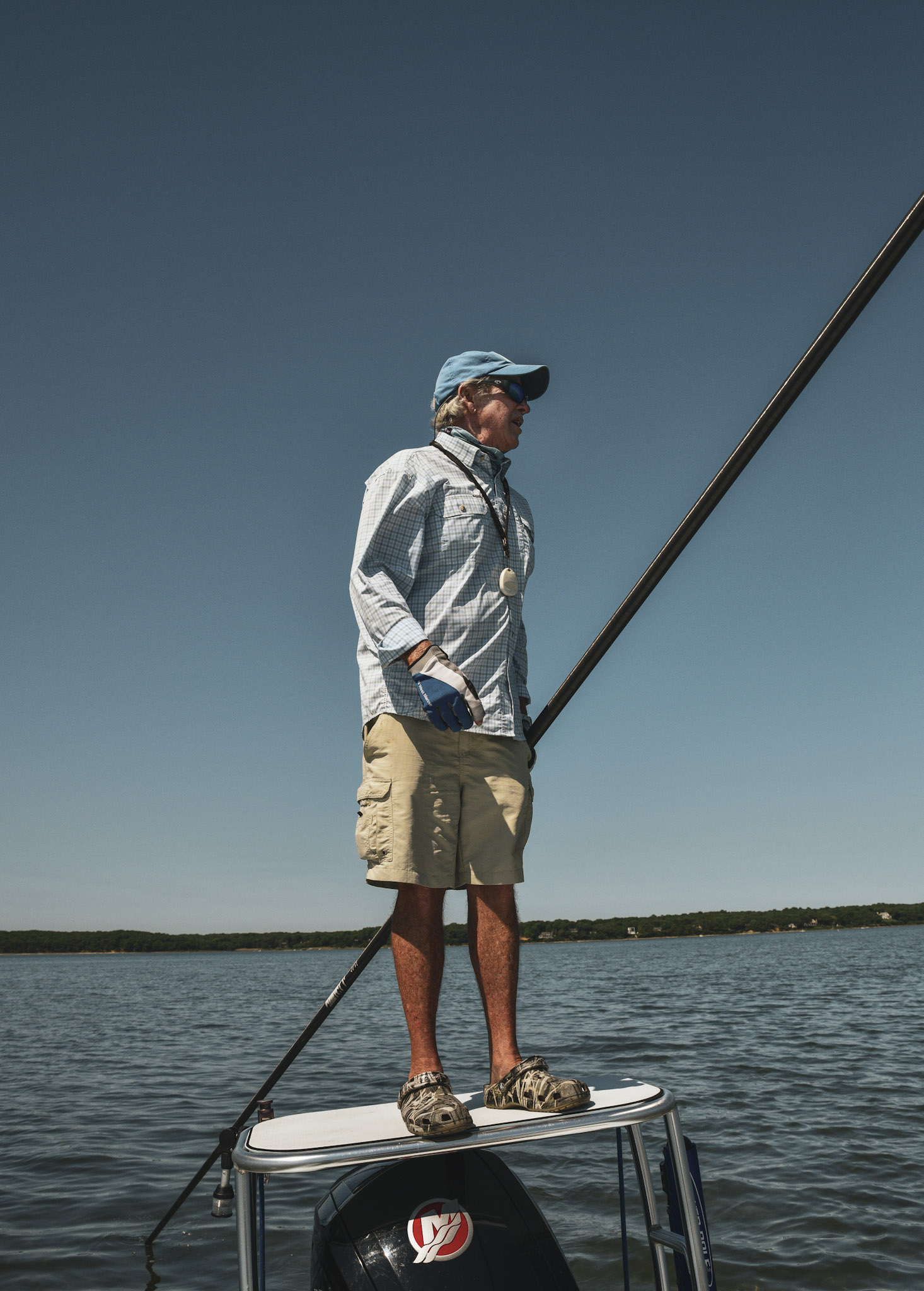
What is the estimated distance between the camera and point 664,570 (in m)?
2.26

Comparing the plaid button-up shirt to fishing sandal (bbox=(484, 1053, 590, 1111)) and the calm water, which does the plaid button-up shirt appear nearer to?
fishing sandal (bbox=(484, 1053, 590, 1111))

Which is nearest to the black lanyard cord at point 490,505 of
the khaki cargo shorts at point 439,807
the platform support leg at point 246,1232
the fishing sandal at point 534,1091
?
the khaki cargo shorts at point 439,807

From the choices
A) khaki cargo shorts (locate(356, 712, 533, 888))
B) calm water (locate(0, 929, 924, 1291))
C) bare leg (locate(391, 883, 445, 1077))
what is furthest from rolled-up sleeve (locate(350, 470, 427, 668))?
calm water (locate(0, 929, 924, 1291))

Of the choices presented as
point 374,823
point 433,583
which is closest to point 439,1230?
point 374,823

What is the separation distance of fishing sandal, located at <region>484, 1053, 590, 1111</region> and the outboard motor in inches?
5.8

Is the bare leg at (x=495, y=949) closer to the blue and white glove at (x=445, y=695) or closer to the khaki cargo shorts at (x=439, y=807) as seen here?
the khaki cargo shorts at (x=439, y=807)

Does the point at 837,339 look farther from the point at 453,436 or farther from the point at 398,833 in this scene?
the point at 398,833

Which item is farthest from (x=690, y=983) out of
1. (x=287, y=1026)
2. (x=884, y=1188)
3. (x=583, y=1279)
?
(x=583, y=1279)

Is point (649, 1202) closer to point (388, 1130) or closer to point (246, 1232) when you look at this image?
point (388, 1130)

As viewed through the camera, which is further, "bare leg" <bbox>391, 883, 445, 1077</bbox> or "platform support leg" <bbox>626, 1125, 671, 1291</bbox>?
"bare leg" <bbox>391, 883, 445, 1077</bbox>

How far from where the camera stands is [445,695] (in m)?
2.30

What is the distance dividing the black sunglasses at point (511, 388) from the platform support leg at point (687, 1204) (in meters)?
2.16

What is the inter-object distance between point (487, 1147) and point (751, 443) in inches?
68.1

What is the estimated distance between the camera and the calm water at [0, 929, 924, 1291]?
5508mm
